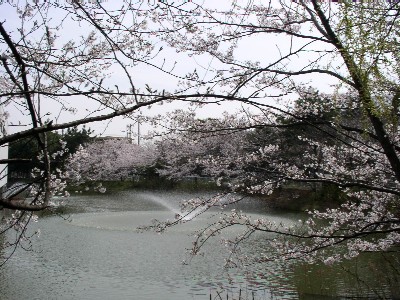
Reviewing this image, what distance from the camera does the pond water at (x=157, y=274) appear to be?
5.67 m

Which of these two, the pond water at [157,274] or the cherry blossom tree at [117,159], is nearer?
the pond water at [157,274]

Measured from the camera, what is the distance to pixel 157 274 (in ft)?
21.9

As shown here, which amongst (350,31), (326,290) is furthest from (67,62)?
(326,290)

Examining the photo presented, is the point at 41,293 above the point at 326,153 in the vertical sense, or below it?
below

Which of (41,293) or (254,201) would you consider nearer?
(41,293)

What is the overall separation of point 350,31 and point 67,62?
140cm

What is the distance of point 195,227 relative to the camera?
37.1ft

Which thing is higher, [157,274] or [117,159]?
[117,159]

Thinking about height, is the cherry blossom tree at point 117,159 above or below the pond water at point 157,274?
above

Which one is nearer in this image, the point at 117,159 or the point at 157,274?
the point at 157,274

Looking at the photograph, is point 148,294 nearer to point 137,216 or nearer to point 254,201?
point 137,216

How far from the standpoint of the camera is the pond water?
5.67 meters

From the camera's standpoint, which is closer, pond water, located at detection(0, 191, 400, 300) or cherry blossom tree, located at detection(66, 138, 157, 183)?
pond water, located at detection(0, 191, 400, 300)

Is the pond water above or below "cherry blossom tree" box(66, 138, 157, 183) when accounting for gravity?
below
